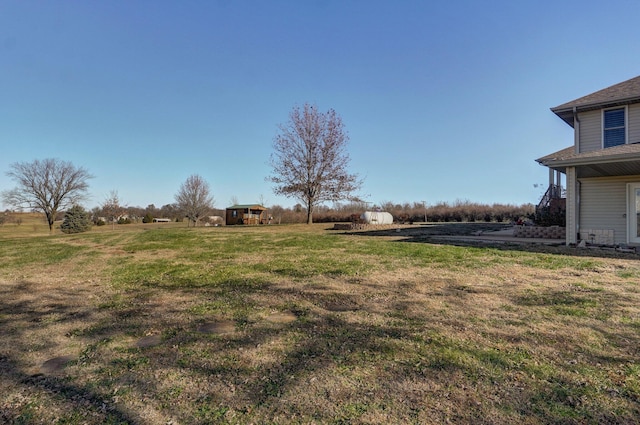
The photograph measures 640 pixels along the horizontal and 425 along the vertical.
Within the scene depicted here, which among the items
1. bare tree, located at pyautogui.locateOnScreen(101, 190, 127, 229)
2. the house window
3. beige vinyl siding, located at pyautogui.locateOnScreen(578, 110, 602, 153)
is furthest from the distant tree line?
the house window

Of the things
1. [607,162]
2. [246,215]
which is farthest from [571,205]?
[246,215]

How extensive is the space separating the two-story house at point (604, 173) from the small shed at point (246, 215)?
29.1m

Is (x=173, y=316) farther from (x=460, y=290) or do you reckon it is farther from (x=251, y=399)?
(x=460, y=290)

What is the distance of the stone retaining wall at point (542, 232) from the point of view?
12.0 metres

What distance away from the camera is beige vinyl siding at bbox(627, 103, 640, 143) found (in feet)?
33.4

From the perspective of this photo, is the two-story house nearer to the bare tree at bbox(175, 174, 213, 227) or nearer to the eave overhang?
the eave overhang

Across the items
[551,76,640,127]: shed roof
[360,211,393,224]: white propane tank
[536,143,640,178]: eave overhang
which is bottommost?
[360,211,393,224]: white propane tank

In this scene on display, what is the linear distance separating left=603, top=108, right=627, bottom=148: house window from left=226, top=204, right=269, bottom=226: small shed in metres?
29.8

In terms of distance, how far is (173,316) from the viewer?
353 cm

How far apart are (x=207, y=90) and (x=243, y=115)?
291cm

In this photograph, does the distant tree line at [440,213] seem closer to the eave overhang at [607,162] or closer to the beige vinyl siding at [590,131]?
the beige vinyl siding at [590,131]

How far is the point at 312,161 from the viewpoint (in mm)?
22859

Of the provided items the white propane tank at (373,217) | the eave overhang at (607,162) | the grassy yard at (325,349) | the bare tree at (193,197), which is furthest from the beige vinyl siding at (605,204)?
the bare tree at (193,197)

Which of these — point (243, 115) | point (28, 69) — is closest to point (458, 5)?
point (243, 115)
